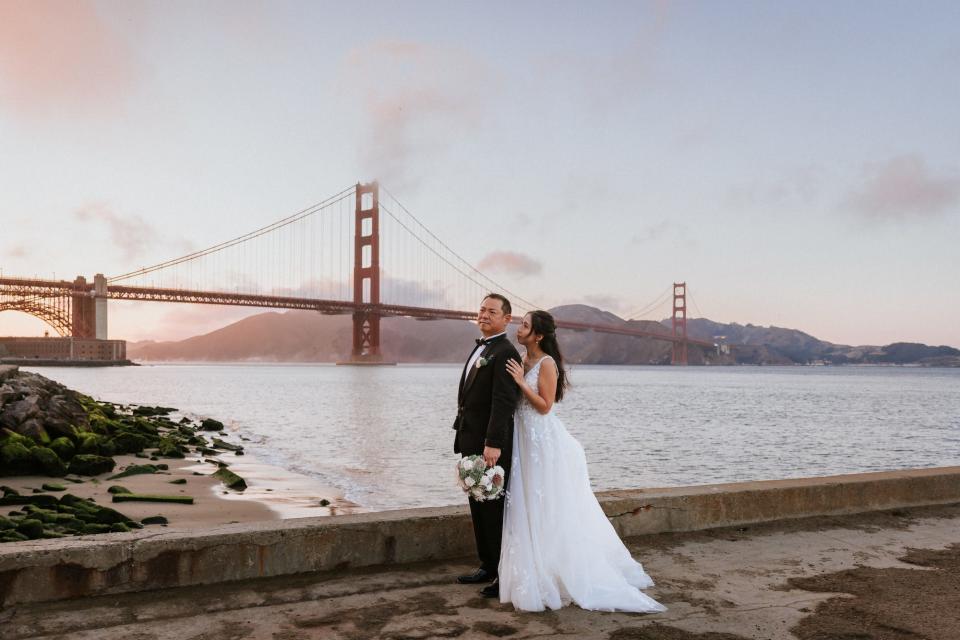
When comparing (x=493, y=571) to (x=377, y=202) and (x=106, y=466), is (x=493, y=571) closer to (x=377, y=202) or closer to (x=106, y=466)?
(x=106, y=466)

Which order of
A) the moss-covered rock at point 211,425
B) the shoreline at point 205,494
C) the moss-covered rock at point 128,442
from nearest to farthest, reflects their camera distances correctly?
the shoreline at point 205,494
the moss-covered rock at point 128,442
the moss-covered rock at point 211,425

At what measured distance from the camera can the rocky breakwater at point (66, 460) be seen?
17.4 feet

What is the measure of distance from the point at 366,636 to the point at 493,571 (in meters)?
0.75

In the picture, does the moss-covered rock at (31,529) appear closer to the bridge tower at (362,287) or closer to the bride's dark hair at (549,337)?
the bride's dark hair at (549,337)

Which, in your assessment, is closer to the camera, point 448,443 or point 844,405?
point 448,443

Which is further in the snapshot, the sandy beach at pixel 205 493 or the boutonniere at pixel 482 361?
the sandy beach at pixel 205 493

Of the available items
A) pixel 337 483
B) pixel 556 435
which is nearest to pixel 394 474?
pixel 337 483

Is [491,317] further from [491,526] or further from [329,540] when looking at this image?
[329,540]

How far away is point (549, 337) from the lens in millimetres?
3250

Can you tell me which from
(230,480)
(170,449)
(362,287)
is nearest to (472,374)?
(230,480)

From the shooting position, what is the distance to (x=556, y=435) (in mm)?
3225

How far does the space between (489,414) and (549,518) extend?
48 cm

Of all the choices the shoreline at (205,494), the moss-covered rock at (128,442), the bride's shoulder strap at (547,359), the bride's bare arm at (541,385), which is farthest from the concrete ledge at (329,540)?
the moss-covered rock at (128,442)

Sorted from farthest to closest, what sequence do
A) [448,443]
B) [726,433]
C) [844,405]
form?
[844,405] < [726,433] < [448,443]
